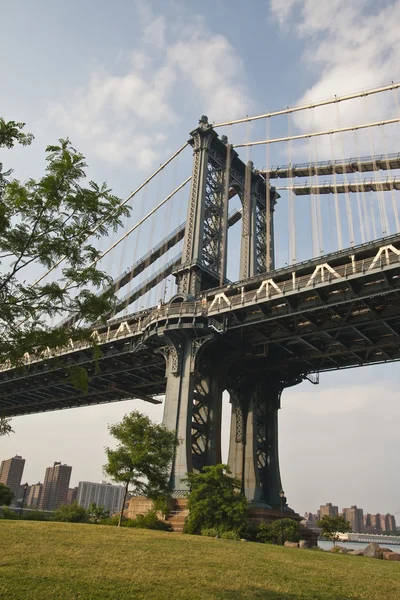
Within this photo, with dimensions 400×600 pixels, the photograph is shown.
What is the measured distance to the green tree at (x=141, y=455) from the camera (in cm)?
3334

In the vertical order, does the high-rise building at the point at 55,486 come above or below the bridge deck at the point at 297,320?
below

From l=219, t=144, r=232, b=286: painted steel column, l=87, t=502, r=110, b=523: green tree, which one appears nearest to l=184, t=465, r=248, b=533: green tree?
l=87, t=502, r=110, b=523: green tree

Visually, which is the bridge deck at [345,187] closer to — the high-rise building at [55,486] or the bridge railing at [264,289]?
the bridge railing at [264,289]

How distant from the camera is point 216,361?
45500 millimetres

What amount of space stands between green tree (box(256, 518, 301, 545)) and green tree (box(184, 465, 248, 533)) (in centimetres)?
301

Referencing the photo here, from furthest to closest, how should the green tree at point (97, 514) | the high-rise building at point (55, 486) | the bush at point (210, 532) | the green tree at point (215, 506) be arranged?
the high-rise building at point (55, 486)
the green tree at point (97, 514)
the green tree at point (215, 506)
the bush at point (210, 532)

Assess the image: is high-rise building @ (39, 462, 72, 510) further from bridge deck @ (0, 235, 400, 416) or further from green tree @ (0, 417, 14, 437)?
green tree @ (0, 417, 14, 437)

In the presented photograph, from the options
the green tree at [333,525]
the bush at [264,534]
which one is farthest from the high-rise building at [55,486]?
the bush at [264,534]

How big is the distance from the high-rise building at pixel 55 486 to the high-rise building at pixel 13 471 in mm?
10451

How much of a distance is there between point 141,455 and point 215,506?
236 inches

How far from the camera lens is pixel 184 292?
44.7 metres

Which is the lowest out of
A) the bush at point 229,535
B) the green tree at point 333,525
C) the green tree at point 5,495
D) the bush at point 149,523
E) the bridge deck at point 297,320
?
the bush at point 229,535

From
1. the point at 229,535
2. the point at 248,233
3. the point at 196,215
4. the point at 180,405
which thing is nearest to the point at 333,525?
the point at 180,405

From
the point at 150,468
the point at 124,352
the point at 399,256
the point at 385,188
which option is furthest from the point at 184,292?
the point at 385,188
